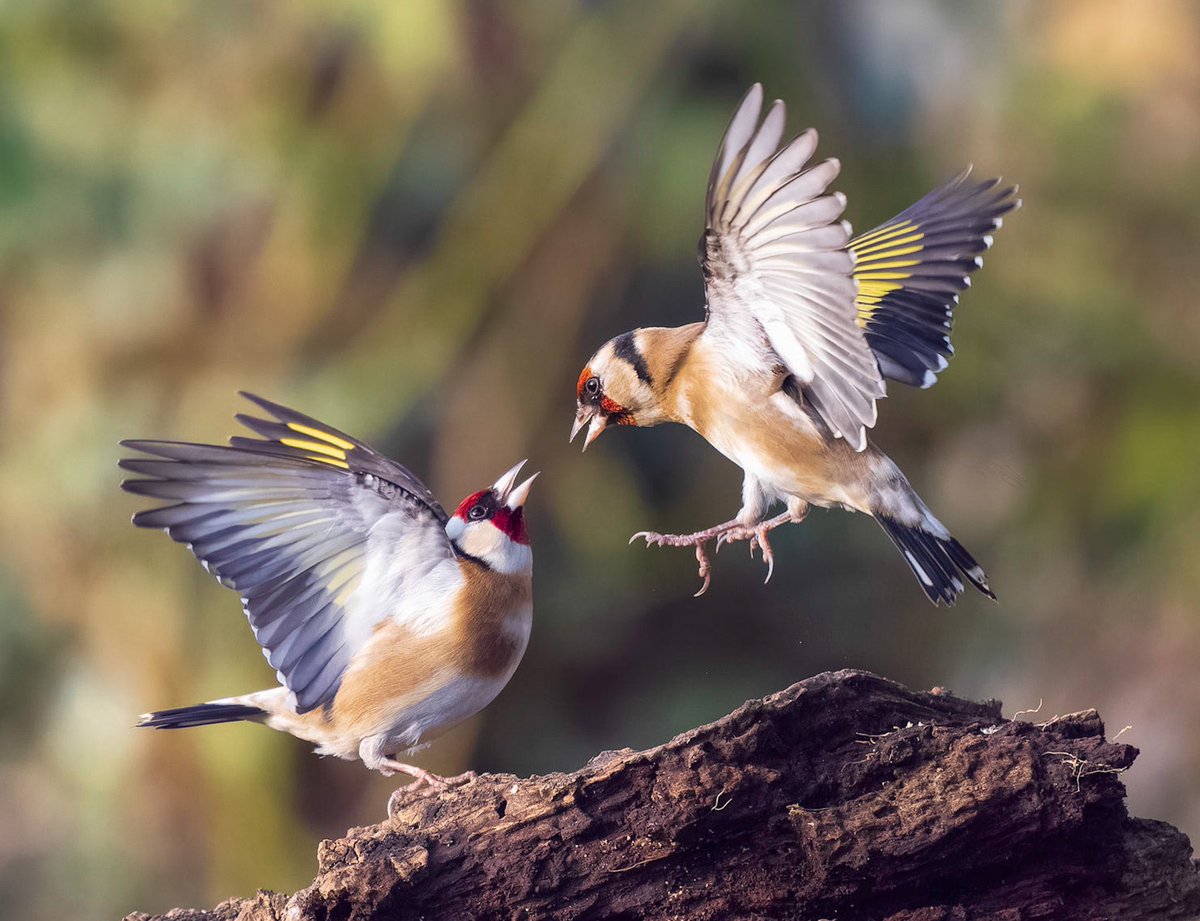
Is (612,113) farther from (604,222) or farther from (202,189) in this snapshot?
(202,189)

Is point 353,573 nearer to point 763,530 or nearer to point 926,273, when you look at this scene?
point 763,530

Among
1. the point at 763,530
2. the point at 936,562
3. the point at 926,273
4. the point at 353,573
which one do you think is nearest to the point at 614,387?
the point at 763,530

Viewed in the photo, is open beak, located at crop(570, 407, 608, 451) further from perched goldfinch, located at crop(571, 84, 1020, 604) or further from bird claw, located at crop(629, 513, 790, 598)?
bird claw, located at crop(629, 513, 790, 598)

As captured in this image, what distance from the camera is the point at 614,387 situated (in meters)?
2.98

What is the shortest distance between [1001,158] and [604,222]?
6.36ft

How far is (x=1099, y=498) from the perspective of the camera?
640 centimetres

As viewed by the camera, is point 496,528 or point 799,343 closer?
point 799,343

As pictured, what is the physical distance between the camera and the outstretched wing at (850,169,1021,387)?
3.29 meters

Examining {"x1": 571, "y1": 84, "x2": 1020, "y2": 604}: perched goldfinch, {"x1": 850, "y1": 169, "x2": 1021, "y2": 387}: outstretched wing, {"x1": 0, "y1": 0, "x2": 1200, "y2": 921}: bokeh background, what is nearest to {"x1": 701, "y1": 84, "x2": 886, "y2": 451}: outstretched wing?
{"x1": 571, "y1": 84, "x2": 1020, "y2": 604}: perched goldfinch

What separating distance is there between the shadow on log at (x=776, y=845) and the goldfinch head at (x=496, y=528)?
548 millimetres

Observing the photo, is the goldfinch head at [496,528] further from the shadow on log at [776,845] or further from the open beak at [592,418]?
the shadow on log at [776,845]

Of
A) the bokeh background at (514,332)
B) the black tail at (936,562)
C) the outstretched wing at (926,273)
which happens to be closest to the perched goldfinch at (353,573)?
the black tail at (936,562)

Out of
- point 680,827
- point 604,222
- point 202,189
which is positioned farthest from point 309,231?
point 680,827

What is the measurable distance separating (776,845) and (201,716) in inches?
55.5
